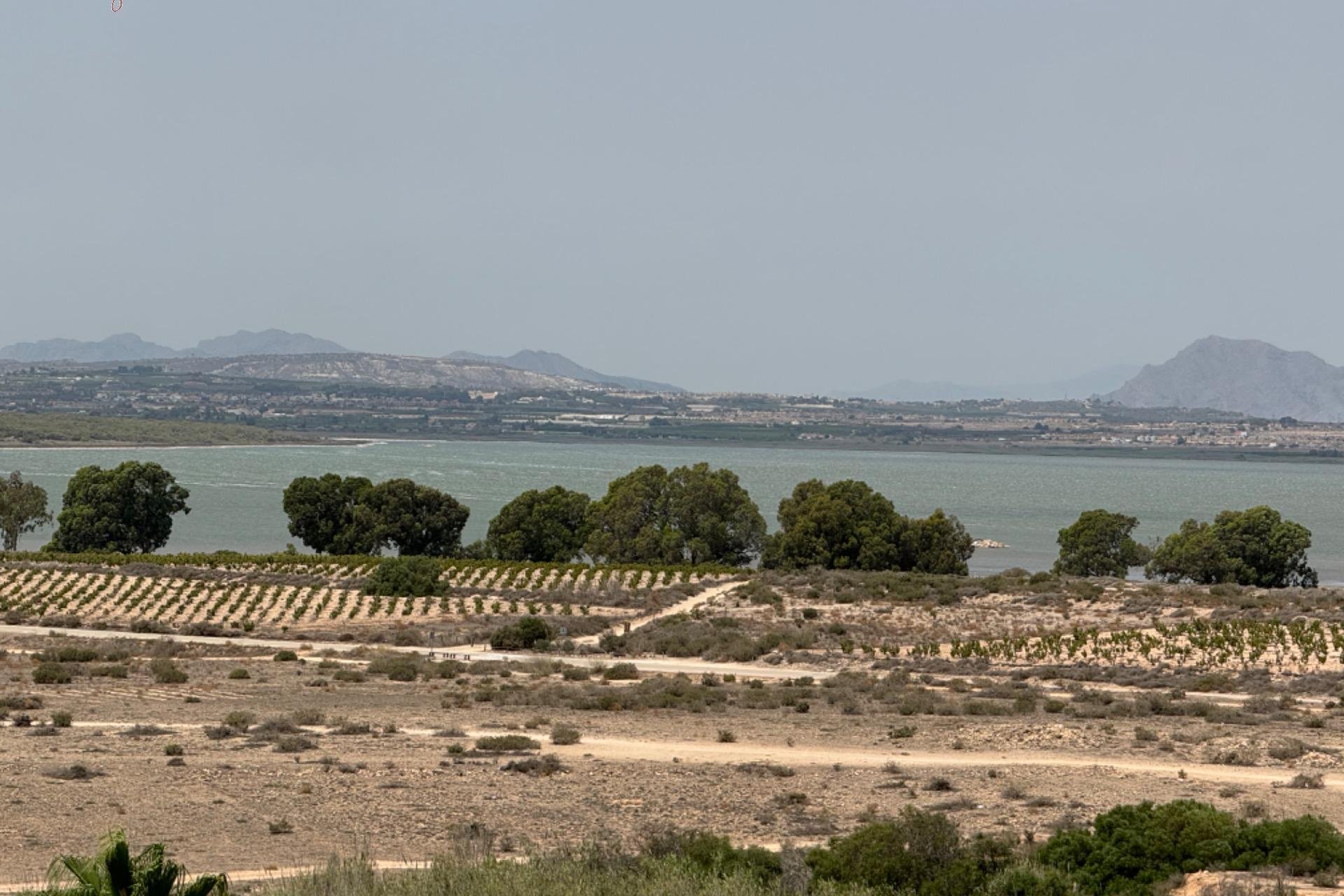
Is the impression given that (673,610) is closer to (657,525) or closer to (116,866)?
(657,525)

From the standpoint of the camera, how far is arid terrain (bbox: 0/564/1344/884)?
15.1 meters

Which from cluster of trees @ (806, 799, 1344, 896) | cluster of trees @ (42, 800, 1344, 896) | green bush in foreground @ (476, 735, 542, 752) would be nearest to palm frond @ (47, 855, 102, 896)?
cluster of trees @ (42, 800, 1344, 896)

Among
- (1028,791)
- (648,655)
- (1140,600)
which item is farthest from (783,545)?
(1028,791)

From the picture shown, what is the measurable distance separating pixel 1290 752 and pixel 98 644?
86.3ft

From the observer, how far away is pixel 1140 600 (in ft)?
138

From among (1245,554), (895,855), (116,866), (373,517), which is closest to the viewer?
(116,866)

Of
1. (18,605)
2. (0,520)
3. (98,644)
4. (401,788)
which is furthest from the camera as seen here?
(0,520)

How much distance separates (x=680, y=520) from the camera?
63312 millimetres

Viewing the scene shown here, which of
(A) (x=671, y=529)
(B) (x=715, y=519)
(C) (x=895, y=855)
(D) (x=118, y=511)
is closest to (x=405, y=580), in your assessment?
(A) (x=671, y=529)

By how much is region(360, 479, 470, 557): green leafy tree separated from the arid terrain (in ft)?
66.6

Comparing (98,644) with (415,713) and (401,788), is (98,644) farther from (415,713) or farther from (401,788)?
(401,788)

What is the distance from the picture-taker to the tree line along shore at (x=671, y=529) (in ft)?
189

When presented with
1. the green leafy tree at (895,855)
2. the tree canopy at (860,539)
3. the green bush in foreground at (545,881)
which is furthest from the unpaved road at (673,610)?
the green bush in foreground at (545,881)

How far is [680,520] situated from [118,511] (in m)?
25.5
